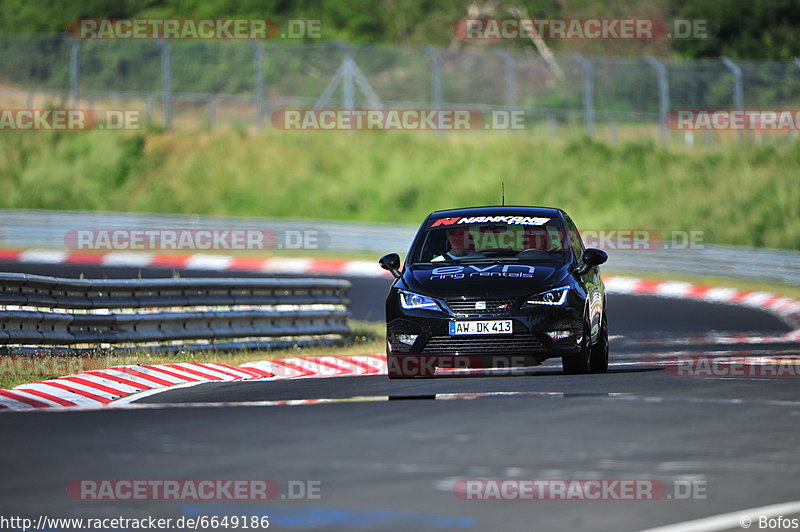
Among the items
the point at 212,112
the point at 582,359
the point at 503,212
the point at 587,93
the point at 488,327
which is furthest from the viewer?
the point at 212,112

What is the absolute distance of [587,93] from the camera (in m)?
40.9

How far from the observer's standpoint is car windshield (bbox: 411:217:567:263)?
14.4 m

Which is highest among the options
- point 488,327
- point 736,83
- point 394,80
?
point 394,80

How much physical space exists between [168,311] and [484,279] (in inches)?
173

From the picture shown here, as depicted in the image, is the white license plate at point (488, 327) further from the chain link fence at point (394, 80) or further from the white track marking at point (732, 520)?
the chain link fence at point (394, 80)

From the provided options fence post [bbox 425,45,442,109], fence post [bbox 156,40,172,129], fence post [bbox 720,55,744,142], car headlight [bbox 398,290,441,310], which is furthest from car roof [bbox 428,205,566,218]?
fence post [bbox 156,40,172,129]

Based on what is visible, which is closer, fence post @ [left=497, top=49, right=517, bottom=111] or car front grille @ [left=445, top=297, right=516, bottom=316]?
car front grille @ [left=445, top=297, right=516, bottom=316]

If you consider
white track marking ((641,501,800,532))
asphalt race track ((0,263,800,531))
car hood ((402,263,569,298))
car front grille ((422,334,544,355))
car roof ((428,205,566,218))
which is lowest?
white track marking ((641,501,800,532))

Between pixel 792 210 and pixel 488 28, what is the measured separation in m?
29.3

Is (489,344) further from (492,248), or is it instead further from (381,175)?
(381,175)

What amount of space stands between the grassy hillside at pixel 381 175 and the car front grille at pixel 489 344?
2618 centimetres

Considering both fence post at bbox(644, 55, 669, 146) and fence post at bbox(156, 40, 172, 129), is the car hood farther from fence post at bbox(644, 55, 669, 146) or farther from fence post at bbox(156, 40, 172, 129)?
fence post at bbox(156, 40, 172, 129)

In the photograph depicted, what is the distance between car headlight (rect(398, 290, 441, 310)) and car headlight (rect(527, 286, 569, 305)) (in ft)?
2.73

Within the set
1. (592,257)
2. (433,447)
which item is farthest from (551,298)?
(433,447)
